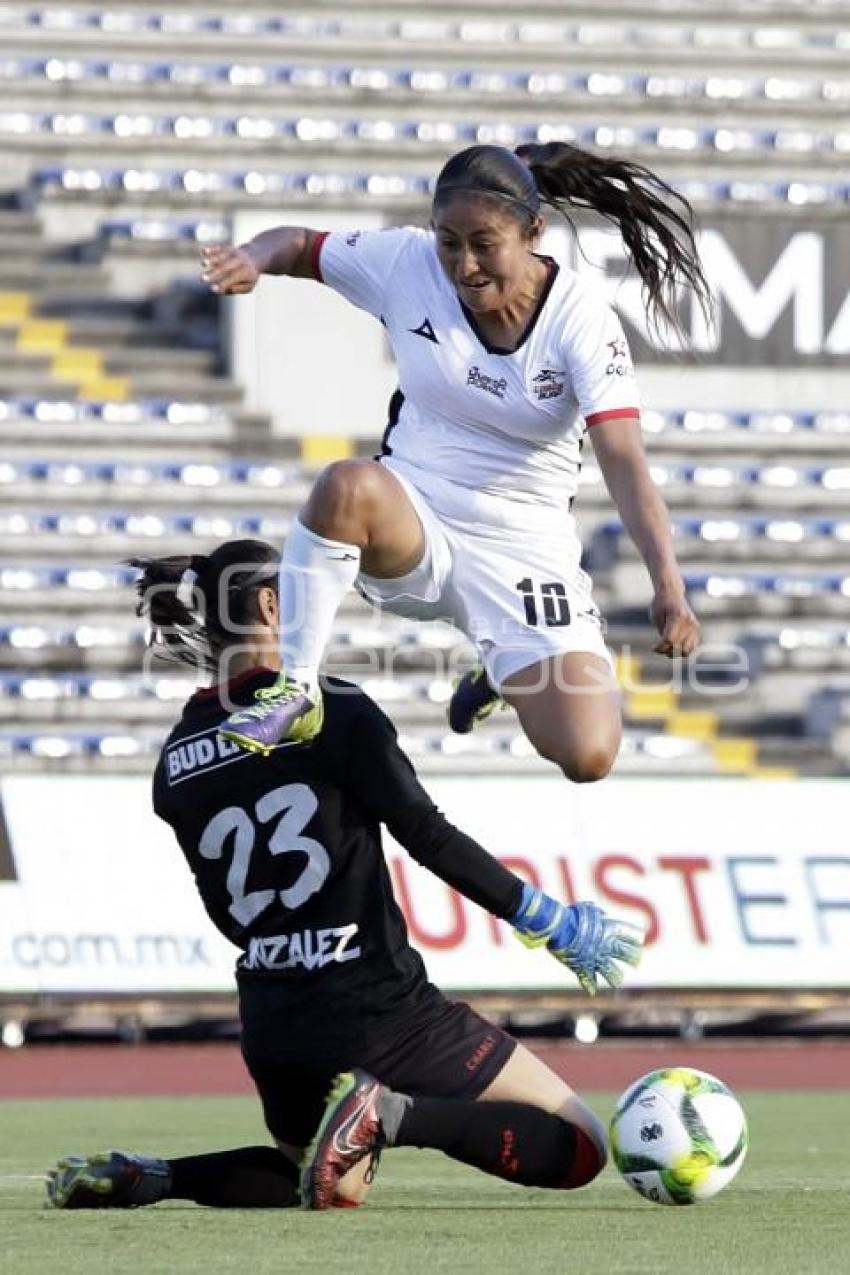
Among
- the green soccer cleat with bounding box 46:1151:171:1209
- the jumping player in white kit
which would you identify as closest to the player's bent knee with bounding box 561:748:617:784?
the jumping player in white kit

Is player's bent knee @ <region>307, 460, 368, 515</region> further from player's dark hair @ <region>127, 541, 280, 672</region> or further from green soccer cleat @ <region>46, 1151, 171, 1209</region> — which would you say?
green soccer cleat @ <region>46, 1151, 171, 1209</region>

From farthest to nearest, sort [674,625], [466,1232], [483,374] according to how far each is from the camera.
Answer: [483,374] < [674,625] < [466,1232]

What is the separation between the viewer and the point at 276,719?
566 cm

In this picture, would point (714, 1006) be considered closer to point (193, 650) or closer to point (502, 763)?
point (502, 763)

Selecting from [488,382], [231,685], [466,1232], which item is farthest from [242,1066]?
[466,1232]

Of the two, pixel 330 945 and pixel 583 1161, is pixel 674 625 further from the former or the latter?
pixel 583 1161

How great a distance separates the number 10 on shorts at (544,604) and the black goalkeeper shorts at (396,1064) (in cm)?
105

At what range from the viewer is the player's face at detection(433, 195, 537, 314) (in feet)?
20.0

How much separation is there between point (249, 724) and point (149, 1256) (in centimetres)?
129

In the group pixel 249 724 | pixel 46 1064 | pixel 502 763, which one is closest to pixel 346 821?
pixel 249 724

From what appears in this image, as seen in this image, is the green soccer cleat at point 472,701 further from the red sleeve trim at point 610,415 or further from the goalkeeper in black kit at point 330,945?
the goalkeeper in black kit at point 330,945

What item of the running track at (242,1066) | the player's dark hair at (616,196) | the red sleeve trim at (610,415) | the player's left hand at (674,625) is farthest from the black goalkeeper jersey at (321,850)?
the running track at (242,1066)

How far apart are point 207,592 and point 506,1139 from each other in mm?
1387

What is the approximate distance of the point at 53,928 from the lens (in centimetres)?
1284
